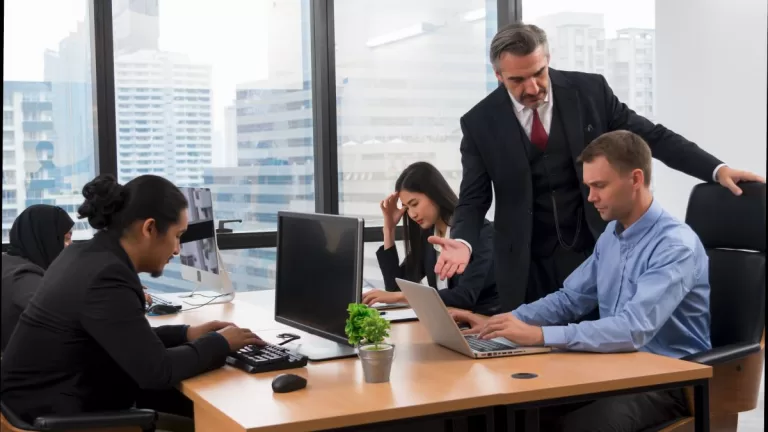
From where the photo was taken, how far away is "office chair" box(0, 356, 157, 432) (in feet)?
6.34

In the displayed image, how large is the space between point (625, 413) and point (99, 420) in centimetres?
123

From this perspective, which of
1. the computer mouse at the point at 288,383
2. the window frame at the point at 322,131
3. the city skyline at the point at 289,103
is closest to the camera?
the computer mouse at the point at 288,383

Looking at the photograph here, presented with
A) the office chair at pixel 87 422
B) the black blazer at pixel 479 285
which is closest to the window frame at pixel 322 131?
the black blazer at pixel 479 285

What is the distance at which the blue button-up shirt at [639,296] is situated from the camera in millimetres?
2213

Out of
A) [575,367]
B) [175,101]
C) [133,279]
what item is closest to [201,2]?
[175,101]

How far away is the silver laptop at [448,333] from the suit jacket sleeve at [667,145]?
0.89m

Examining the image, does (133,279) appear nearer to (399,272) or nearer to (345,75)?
(399,272)

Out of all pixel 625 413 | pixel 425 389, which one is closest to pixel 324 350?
pixel 425 389

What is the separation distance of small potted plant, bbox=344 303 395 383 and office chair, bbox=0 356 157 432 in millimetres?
497

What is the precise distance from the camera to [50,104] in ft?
15.5

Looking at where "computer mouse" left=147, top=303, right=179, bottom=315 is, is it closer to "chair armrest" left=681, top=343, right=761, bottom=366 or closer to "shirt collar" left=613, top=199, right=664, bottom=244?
"shirt collar" left=613, top=199, right=664, bottom=244

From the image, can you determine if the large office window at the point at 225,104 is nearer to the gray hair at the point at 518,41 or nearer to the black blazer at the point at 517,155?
the black blazer at the point at 517,155

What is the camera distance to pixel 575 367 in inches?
80.9

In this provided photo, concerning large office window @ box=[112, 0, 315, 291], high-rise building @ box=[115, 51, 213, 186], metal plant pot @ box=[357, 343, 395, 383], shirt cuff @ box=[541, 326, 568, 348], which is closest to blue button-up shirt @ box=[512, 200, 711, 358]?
shirt cuff @ box=[541, 326, 568, 348]
